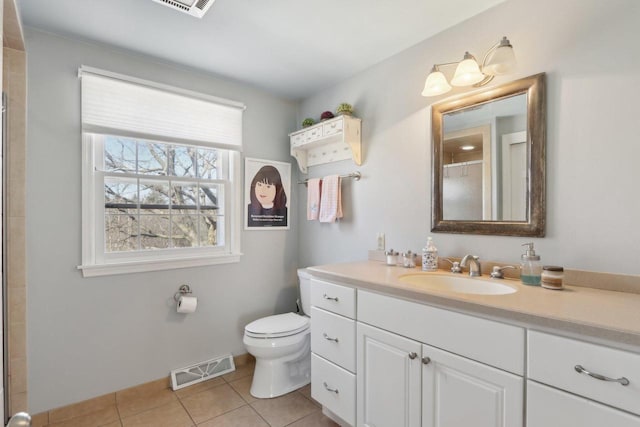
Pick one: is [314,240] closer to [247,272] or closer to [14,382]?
[247,272]

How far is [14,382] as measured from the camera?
177 cm

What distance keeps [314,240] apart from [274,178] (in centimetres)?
63

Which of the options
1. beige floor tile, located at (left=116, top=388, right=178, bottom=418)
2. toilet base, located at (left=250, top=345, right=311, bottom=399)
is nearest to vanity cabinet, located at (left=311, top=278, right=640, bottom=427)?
toilet base, located at (left=250, top=345, right=311, bottom=399)

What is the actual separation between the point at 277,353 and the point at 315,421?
46 centimetres

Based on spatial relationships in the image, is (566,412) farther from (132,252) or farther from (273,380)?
(132,252)

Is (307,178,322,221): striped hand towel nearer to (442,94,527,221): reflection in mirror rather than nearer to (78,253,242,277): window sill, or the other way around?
(78,253,242,277): window sill

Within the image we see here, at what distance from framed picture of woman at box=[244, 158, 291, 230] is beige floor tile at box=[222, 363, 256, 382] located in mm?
1091

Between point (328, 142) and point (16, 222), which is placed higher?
point (328, 142)

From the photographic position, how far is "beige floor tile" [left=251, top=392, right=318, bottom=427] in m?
1.93

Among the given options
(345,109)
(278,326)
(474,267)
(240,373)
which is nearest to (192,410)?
(240,373)

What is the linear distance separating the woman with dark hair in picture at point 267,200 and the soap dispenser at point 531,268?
1.88m

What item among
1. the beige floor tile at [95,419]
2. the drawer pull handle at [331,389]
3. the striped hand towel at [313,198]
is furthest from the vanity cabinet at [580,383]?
the beige floor tile at [95,419]

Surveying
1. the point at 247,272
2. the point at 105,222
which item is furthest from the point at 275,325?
the point at 105,222

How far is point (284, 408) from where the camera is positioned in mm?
2037
